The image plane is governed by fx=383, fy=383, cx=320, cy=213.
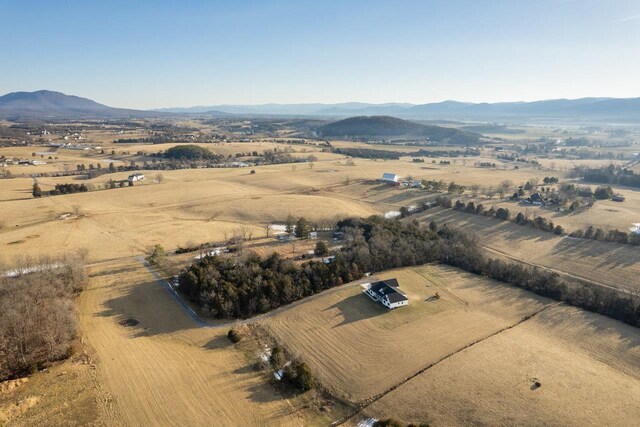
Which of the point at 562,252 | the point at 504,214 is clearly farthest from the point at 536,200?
the point at 562,252

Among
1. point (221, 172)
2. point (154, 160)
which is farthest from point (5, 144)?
point (221, 172)

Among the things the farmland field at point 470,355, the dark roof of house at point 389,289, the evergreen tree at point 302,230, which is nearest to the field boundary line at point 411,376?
the farmland field at point 470,355

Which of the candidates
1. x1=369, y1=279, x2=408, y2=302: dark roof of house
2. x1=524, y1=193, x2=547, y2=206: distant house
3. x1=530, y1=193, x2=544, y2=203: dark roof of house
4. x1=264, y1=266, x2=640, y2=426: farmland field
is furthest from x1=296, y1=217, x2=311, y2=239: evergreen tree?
x1=530, y1=193, x2=544, y2=203: dark roof of house

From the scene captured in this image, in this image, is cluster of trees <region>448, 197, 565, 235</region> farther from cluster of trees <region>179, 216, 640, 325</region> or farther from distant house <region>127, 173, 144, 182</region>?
distant house <region>127, 173, 144, 182</region>

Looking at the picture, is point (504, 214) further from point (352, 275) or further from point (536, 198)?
point (352, 275)

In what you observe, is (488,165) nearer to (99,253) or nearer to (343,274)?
(343,274)

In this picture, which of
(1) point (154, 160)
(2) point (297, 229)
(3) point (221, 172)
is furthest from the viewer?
(1) point (154, 160)
